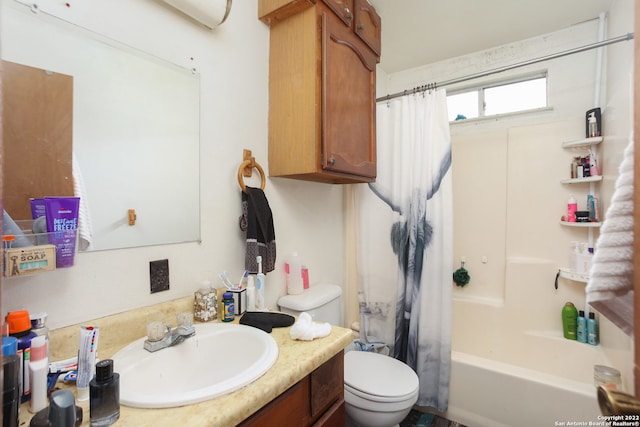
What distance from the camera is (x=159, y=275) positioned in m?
1.06

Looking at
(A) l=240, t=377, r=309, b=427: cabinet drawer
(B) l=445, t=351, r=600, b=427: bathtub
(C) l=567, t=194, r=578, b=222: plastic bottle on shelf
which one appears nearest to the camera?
(A) l=240, t=377, r=309, b=427: cabinet drawer

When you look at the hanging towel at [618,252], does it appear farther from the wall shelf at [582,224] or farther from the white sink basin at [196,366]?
the wall shelf at [582,224]

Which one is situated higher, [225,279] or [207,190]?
[207,190]

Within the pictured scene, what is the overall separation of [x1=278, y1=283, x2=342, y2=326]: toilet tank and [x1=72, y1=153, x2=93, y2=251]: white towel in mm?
880

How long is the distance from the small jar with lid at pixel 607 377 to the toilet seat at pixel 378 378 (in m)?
1.01

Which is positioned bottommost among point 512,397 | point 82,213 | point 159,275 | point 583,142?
point 512,397

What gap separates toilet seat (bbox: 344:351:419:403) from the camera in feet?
4.33

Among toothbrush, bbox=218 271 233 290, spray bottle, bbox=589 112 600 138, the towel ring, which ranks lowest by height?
toothbrush, bbox=218 271 233 290

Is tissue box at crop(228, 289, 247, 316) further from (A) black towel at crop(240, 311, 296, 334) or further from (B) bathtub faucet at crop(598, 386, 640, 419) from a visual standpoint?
(B) bathtub faucet at crop(598, 386, 640, 419)

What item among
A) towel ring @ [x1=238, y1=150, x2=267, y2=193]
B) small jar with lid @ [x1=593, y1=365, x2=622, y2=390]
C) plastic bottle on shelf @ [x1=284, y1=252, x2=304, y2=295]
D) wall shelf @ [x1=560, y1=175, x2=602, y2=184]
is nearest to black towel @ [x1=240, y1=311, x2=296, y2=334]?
plastic bottle on shelf @ [x1=284, y1=252, x2=304, y2=295]

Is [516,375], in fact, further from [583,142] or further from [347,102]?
[347,102]

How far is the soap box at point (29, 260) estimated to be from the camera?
654 millimetres

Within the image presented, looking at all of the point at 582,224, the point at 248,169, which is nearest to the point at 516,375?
the point at 582,224

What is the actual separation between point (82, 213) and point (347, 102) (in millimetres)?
1216
